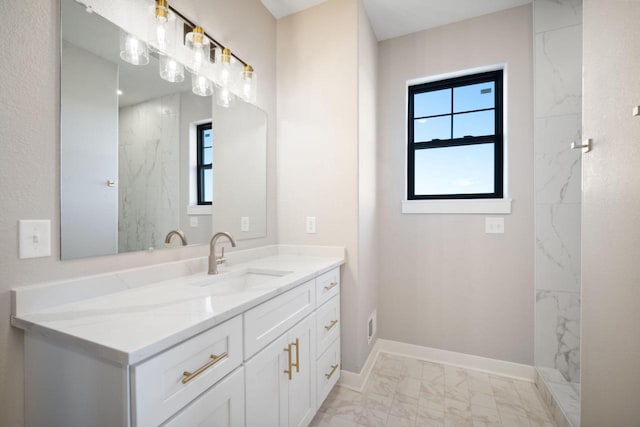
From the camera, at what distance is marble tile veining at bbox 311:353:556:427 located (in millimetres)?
1584

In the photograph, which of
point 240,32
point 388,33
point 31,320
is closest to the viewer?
point 31,320

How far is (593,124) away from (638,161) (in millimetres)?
357

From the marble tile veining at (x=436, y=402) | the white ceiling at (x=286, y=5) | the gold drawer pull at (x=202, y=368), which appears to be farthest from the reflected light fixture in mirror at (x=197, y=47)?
the marble tile veining at (x=436, y=402)

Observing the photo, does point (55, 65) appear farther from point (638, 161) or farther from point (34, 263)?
point (638, 161)

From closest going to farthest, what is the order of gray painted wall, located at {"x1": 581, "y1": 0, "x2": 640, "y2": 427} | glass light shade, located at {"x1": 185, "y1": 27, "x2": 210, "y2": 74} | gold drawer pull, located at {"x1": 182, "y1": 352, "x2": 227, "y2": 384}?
1. gold drawer pull, located at {"x1": 182, "y1": 352, "x2": 227, "y2": 384}
2. gray painted wall, located at {"x1": 581, "y1": 0, "x2": 640, "y2": 427}
3. glass light shade, located at {"x1": 185, "y1": 27, "x2": 210, "y2": 74}

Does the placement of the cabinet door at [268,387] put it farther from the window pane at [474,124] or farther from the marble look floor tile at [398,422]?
the window pane at [474,124]

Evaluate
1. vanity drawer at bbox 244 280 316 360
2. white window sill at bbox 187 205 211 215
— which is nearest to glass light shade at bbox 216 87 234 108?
white window sill at bbox 187 205 211 215

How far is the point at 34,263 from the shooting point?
0.87 meters

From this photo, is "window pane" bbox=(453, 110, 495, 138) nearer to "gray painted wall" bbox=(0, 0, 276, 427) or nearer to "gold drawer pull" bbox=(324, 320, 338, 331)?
"gold drawer pull" bbox=(324, 320, 338, 331)

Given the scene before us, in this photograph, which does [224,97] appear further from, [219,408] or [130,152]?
[219,408]

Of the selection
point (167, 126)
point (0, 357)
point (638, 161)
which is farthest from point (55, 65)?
point (638, 161)

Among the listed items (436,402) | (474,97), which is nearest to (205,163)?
(436,402)

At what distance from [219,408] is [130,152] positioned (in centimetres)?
102

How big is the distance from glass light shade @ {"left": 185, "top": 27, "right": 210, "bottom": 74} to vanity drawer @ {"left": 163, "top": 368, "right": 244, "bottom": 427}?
1443mm
